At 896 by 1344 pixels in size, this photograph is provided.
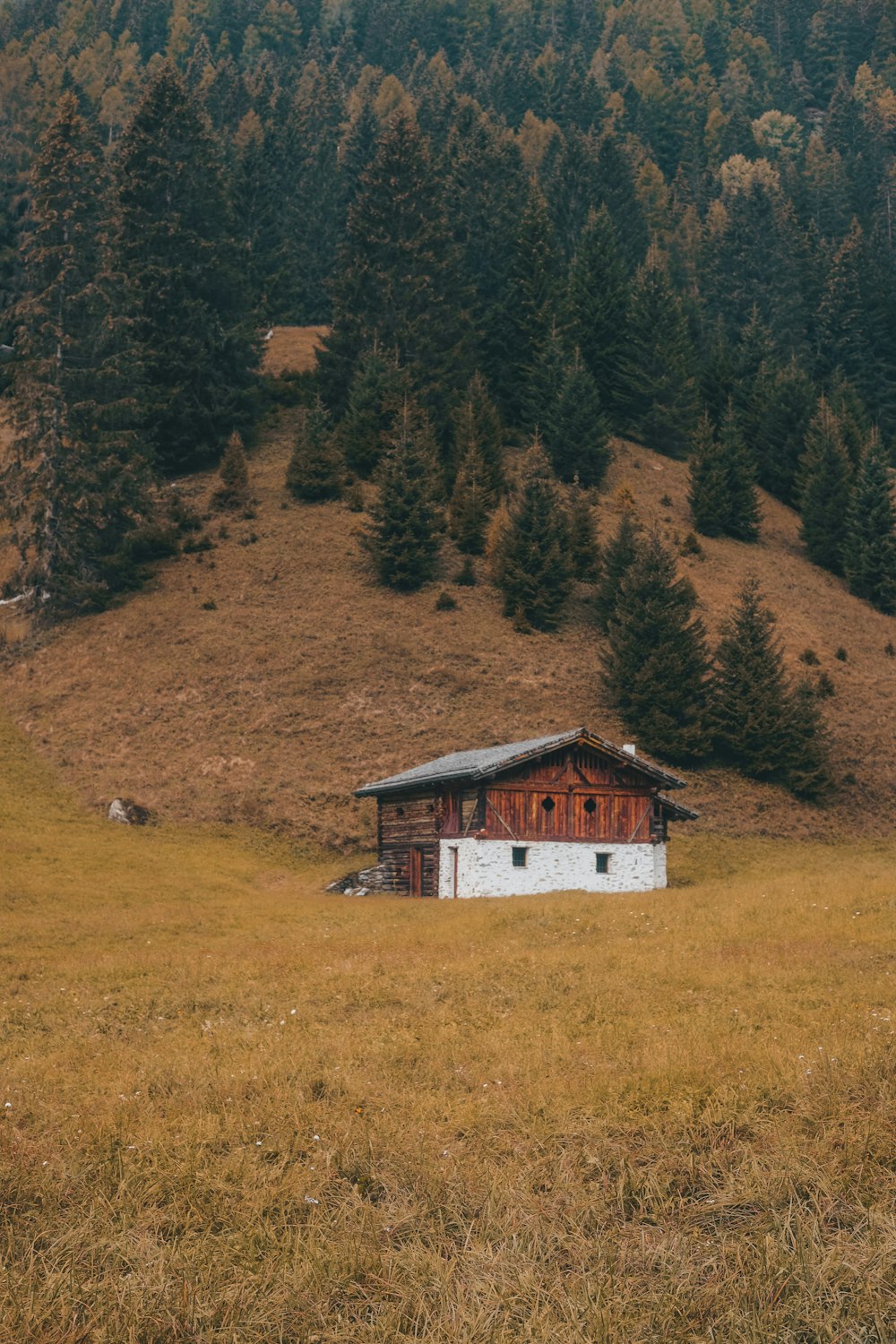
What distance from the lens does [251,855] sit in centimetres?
5019

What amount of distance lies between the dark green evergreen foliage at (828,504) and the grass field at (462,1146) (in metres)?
64.8

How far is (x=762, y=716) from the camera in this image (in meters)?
61.2

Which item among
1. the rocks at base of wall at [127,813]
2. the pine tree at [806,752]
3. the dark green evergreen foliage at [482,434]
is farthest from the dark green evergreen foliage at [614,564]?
the rocks at base of wall at [127,813]

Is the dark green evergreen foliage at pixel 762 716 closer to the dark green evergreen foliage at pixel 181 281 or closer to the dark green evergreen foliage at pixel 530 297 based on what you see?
the dark green evergreen foliage at pixel 530 297

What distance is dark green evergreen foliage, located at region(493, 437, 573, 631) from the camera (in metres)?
71.4

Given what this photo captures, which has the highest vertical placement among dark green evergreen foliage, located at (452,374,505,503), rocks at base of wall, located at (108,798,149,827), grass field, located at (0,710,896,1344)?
dark green evergreen foliage, located at (452,374,505,503)

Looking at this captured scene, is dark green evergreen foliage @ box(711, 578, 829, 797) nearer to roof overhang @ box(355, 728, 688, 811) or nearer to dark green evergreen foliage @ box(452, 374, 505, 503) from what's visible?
roof overhang @ box(355, 728, 688, 811)

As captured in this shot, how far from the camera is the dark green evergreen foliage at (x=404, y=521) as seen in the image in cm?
7275

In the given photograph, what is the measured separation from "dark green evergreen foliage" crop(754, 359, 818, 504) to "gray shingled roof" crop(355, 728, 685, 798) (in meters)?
55.6

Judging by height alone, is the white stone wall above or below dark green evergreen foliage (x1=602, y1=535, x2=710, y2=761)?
below

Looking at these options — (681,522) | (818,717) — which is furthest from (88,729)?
(681,522)

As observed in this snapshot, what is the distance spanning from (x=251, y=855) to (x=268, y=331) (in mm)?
68142

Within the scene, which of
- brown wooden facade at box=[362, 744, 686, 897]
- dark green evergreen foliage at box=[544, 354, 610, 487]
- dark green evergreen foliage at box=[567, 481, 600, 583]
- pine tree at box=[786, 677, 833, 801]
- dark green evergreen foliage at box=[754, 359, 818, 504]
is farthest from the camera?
dark green evergreen foliage at box=[754, 359, 818, 504]

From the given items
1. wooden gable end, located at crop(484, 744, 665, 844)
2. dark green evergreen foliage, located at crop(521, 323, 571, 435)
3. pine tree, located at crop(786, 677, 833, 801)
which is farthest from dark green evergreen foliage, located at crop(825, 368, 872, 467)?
wooden gable end, located at crop(484, 744, 665, 844)
